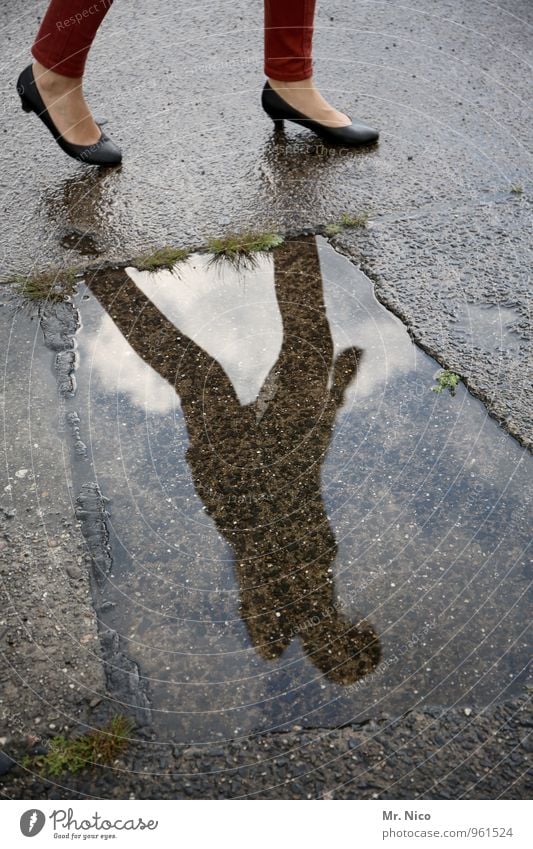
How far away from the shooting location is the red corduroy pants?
11.5ft

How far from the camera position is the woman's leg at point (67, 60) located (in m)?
3.52

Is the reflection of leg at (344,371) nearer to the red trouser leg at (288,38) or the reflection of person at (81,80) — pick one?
the reflection of person at (81,80)

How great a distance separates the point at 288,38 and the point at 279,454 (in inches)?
83.1

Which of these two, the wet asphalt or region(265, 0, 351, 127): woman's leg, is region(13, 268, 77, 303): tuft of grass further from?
region(265, 0, 351, 127): woman's leg

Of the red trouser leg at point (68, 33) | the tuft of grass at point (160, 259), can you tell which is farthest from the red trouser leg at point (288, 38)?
the tuft of grass at point (160, 259)

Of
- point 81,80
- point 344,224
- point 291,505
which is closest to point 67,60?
point 81,80

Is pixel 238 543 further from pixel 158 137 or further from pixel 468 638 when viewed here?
pixel 158 137

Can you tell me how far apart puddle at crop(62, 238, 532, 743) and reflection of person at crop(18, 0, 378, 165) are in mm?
906

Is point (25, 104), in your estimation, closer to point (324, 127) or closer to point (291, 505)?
point (324, 127)

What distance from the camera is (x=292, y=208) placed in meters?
3.68

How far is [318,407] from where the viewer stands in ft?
9.40

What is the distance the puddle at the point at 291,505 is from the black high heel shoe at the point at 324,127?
2.99 ft

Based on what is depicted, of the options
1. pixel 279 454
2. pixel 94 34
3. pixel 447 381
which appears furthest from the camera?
pixel 94 34
